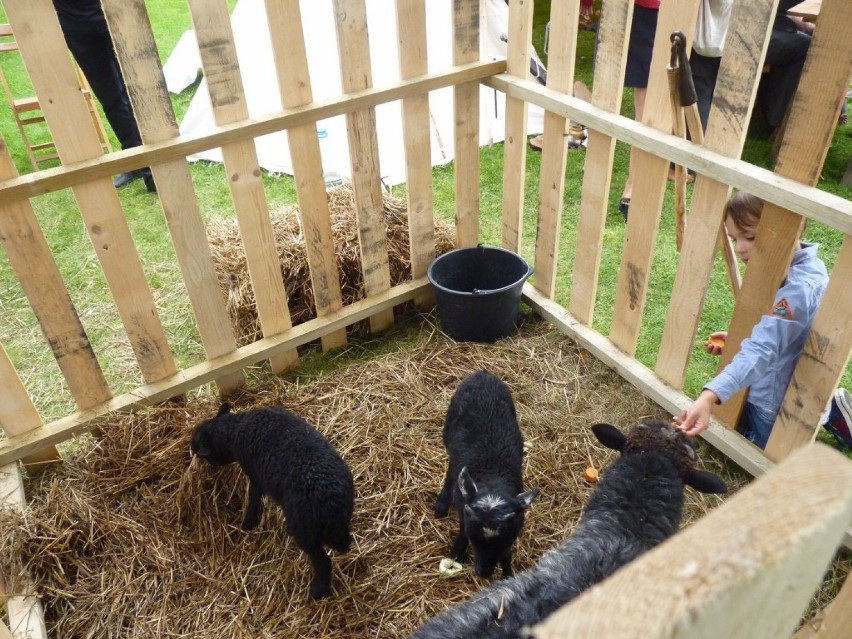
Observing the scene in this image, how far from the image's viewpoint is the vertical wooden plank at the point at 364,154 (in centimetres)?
366

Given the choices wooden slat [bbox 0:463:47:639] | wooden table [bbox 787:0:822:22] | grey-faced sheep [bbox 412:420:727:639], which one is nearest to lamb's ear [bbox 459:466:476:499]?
grey-faced sheep [bbox 412:420:727:639]

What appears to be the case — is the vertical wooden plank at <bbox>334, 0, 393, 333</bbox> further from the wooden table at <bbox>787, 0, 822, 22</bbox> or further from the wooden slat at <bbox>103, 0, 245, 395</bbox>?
the wooden table at <bbox>787, 0, 822, 22</bbox>

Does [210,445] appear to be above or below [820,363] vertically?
below

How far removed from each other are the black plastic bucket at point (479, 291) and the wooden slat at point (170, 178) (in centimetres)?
149

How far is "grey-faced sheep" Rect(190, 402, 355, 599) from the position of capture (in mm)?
2926

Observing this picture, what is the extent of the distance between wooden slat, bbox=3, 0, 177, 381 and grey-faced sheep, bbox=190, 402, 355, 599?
77 centimetres

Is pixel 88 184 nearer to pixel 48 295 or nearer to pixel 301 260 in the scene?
pixel 48 295

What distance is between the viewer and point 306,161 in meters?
3.92

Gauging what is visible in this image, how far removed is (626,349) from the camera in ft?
13.9

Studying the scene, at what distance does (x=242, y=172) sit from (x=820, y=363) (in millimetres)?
3091

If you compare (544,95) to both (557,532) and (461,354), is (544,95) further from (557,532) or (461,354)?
(557,532)

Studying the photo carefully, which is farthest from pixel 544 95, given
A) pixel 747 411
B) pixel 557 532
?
pixel 557 532

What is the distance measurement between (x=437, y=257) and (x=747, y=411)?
2.34m

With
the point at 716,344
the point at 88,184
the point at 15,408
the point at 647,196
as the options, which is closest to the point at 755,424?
the point at 716,344
